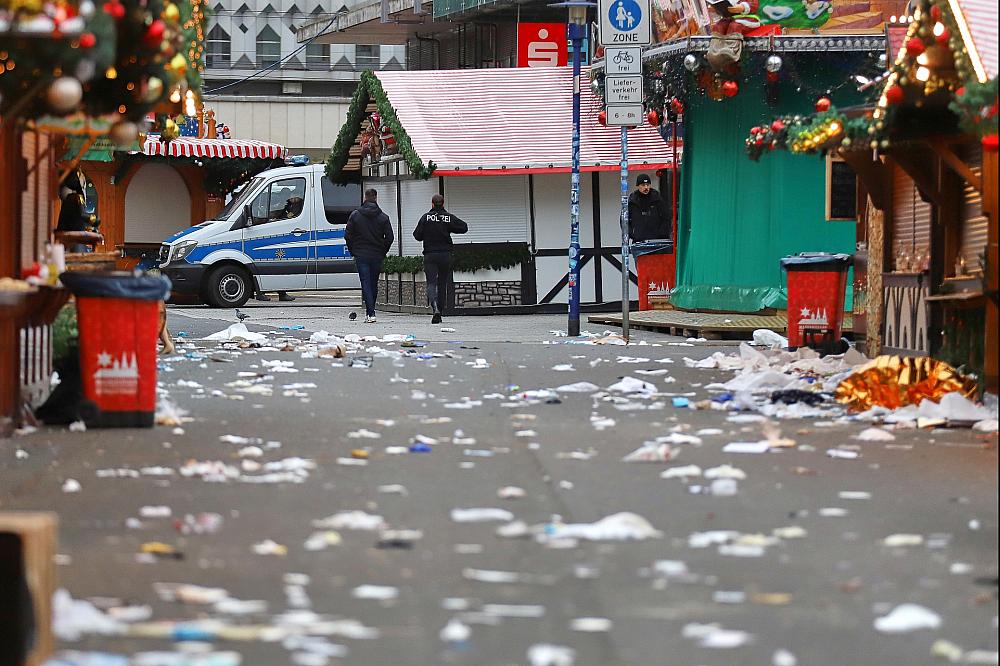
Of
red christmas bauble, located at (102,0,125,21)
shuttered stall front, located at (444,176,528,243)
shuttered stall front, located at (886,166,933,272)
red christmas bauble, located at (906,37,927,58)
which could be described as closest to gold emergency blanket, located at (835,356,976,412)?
shuttered stall front, located at (886,166,933,272)

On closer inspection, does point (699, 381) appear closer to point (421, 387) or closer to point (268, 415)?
point (421, 387)

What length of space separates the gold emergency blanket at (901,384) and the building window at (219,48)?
149 ft

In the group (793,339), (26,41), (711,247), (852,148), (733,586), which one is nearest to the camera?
(733,586)

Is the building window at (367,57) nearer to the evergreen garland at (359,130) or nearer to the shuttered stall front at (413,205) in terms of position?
the evergreen garland at (359,130)

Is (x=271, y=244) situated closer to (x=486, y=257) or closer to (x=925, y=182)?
(x=486, y=257)

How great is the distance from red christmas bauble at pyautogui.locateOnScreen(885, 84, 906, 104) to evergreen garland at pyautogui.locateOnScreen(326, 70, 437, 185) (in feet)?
49.2

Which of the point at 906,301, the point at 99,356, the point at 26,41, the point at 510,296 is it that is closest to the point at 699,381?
the point at 906,301

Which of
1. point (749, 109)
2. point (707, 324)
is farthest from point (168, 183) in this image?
point (707, 324)

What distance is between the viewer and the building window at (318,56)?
5608 cm

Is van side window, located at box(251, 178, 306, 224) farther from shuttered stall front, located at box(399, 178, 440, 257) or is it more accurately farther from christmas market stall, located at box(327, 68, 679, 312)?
shuttered stall front, located at box(399, 178, 440, 257)

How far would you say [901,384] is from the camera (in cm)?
1206

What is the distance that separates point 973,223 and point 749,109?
33.3ft

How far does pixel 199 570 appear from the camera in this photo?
239 inches

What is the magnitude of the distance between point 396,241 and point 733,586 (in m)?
24.1
